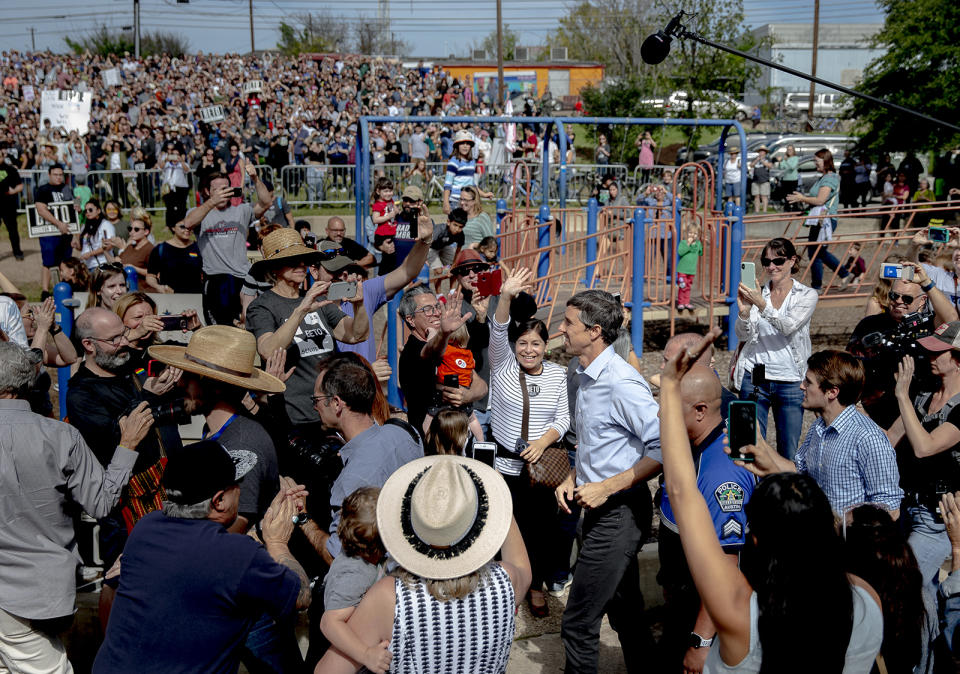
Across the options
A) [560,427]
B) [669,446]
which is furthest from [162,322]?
[669,446]

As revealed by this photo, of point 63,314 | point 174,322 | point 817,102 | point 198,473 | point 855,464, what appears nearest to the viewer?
point 198,473

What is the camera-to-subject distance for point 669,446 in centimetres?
246

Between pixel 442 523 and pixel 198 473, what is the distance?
887 millimetres

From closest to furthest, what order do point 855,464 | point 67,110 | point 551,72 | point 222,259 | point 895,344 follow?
point 855,464
point 895,344
point 222,259
point 67,110
point 551,72

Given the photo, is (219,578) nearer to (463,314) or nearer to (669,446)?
(669,446)

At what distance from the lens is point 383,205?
9.98m

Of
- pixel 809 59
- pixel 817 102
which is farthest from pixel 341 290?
pixel 809 59

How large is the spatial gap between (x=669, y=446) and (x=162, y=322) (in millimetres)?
3650

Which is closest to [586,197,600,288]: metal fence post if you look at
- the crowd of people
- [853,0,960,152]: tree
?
the crowd of people

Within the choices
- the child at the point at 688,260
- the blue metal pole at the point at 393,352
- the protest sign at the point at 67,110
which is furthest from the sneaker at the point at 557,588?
the protest sign at the point at 67,110

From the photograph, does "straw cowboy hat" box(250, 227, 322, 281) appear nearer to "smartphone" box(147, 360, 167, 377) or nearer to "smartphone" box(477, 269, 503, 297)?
"smartphone" box(147, 360, 167, 377)

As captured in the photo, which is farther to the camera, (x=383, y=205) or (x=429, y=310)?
(x=383, y=205)

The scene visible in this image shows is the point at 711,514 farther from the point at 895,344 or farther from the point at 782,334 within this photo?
the point at 782,334

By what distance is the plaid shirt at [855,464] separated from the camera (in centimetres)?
386
